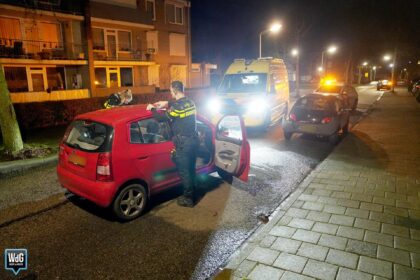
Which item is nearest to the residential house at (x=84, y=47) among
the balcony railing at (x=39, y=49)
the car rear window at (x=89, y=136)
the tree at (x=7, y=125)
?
the balcony railing at (x=39, y=49)

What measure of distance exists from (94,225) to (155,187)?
1028mm

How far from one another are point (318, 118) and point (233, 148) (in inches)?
191

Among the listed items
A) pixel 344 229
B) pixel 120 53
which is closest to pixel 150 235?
pixel 344 229

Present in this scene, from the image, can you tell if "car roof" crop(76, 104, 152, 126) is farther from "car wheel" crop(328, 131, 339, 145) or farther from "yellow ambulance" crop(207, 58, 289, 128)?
"car wheel" crop(328, 131, 339, 145)

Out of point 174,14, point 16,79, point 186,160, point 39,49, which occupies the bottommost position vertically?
point 186,160

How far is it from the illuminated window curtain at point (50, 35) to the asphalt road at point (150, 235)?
18116 mm

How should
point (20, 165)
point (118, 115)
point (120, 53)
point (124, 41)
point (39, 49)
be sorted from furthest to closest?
point (124, 41) < point (120, 53) < point (39, 49) < point (20, 165) < point (118, 115)

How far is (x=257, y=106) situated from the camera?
10531mm

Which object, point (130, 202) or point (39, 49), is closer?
point (130, 202)

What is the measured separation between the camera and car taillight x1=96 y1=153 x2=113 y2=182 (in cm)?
414

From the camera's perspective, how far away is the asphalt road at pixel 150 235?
3.42 meters

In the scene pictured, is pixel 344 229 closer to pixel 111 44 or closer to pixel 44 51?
pixel 44 51

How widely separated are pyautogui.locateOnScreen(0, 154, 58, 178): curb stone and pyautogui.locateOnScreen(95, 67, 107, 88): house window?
18.5 m

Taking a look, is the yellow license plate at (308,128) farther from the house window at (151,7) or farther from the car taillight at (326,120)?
the house window at (151,7)
